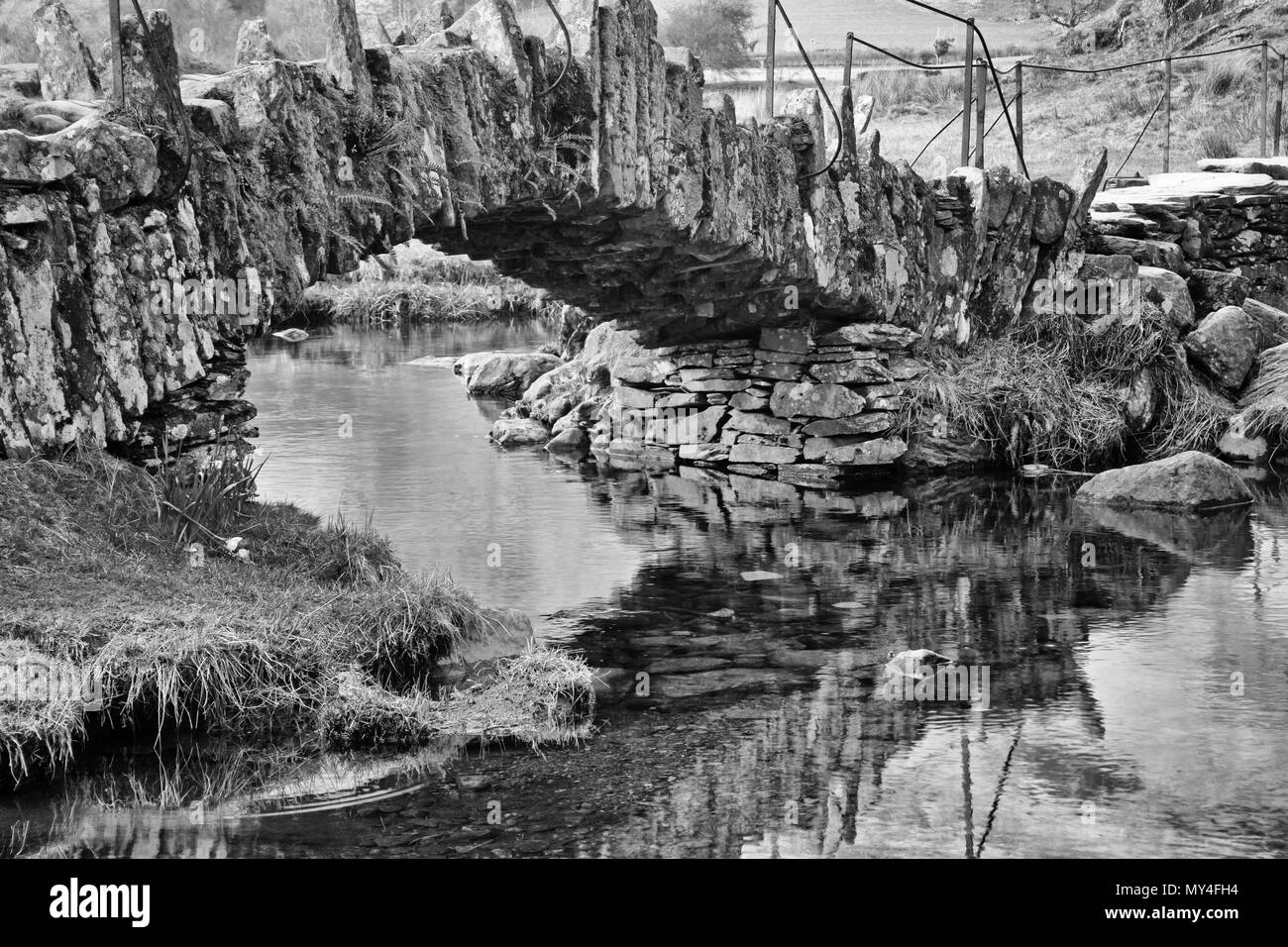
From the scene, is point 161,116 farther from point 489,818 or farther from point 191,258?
point 489,818

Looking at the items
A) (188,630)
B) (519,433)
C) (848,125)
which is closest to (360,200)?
(188,630)

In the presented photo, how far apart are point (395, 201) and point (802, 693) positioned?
12.0ft

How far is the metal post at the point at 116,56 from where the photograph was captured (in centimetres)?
723

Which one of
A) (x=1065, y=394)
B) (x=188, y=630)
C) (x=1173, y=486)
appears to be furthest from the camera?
(x=1065, y=394)

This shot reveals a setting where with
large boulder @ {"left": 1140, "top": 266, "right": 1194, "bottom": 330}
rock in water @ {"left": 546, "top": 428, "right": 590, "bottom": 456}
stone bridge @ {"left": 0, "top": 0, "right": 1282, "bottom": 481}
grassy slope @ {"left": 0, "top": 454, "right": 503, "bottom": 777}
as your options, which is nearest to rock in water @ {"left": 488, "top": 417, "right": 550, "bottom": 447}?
rock in water @ {"left": 546, "top": 428, "right": 590, "bottom": 456}

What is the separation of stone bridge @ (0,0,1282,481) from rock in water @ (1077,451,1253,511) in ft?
7.77

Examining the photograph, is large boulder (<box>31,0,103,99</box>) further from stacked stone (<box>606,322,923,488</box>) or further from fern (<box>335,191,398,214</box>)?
stacked stone (<box>606,322,923,488</box>)

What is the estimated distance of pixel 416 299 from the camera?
28.5 m

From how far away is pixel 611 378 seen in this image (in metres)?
16.5

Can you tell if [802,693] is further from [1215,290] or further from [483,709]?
[1215,290]

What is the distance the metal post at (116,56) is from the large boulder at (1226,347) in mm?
11840

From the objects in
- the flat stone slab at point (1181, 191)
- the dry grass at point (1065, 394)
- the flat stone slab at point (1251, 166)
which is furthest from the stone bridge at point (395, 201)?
the flat stone slab at point (1251, 166)

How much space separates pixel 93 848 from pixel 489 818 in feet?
5.16
